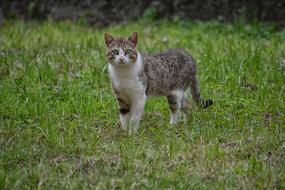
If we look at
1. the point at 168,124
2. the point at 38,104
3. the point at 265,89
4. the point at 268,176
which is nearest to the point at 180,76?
the point at 168,124

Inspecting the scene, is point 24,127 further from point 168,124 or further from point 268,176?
point 268,176

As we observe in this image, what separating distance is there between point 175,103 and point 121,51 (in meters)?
0.92

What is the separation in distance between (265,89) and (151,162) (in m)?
2.50

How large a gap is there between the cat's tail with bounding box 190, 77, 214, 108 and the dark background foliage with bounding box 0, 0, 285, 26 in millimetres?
4248

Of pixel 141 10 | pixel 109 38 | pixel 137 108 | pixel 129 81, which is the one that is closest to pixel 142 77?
pixel 129 81

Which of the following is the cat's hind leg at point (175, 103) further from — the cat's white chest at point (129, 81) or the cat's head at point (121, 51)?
the cat's head at point (121, 51)

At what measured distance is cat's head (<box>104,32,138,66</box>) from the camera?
240 inches

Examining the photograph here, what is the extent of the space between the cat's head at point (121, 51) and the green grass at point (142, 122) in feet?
2.34

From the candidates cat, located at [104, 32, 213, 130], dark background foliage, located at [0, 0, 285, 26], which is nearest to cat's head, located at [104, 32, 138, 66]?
cat, located at [104, 32, 213, 130]

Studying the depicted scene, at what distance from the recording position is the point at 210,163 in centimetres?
514

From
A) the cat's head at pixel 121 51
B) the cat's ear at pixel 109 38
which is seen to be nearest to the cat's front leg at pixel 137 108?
the cat's head at pixel 121 51

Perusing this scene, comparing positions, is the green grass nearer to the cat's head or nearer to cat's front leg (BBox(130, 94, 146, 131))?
cat's front leg (BBox(130, 94, 146, 131))

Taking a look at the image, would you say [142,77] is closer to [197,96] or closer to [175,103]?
[175,103]

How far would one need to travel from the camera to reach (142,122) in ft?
21.6
